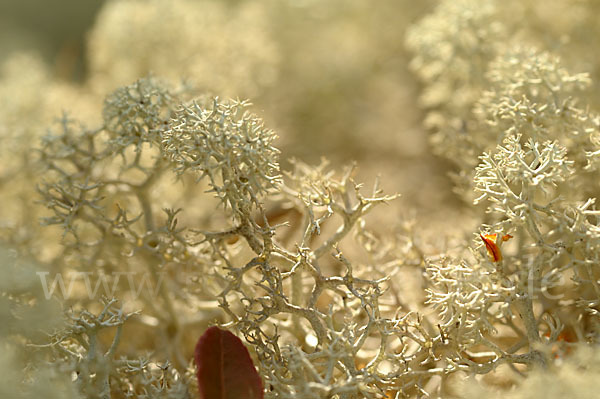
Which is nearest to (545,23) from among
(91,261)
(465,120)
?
(465,120)

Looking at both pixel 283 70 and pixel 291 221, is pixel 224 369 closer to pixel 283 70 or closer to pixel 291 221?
pixel 291 221

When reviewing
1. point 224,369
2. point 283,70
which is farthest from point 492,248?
point 283,70

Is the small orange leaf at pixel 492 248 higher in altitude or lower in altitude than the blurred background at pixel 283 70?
lower

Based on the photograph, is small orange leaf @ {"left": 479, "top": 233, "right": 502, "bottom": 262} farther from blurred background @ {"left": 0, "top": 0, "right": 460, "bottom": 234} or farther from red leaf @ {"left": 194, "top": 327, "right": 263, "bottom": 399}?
blurred background @ {"left": 0, "top": 0, "right": 460, "bottom": 234}

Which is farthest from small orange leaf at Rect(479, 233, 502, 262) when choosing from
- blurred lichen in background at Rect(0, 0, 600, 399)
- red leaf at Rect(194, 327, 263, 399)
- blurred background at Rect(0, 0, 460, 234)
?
blurred background at Rect(0, 0, 460, 234)

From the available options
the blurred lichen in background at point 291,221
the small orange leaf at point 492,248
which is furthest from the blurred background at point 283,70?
the small orange leaf at point 492,248

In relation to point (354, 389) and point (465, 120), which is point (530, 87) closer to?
point (465, 120)

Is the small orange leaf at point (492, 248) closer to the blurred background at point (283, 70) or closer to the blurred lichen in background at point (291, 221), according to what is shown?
the blurred lichen in background at point (291, 221)
